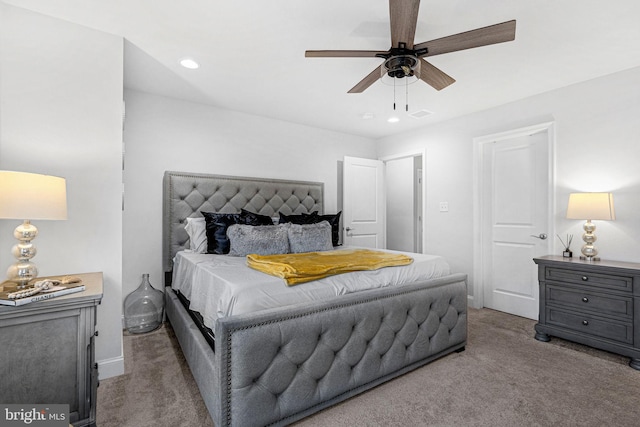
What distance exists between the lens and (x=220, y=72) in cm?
286

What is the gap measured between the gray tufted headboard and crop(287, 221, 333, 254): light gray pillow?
963mm

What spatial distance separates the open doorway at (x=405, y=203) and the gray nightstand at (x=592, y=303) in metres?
2.86

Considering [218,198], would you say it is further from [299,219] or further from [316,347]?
[316,347]

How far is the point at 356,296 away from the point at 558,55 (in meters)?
2.58

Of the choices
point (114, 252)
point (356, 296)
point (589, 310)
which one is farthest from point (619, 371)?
point (114, 252)

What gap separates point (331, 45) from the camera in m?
2.38

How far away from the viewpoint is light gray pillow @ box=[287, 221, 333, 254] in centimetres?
308

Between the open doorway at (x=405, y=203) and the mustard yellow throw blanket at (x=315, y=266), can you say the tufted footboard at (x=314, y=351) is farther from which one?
the open doorway at (x=405, y=203)

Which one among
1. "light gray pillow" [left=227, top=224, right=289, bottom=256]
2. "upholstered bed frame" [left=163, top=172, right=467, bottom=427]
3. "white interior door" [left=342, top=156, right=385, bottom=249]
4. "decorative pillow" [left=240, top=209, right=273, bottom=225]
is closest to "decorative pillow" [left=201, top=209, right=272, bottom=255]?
"decorative pillow" [left=240, top=209, right=273, bottom=225]

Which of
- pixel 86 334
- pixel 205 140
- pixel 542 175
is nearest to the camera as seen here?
pixel 86 334

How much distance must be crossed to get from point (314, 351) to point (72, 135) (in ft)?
7.06

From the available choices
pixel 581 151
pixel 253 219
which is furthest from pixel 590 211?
pixel 253 219

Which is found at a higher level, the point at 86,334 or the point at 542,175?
the point at 542,175

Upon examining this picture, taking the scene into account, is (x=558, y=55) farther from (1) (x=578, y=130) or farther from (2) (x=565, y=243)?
Result: (2) (x=565, y=243)
